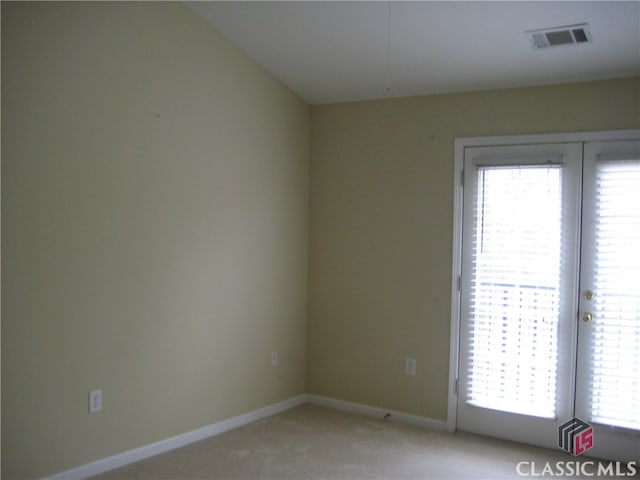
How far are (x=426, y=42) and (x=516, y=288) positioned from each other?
1745 millimetres

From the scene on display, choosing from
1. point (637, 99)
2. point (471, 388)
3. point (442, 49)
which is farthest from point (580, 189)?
point (471, 388)

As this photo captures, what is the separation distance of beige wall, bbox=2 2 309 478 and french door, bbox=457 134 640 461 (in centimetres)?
153

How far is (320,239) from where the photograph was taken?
4.47 m

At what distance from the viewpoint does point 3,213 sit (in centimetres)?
257

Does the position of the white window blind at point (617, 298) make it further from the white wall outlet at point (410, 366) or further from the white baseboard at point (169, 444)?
the white baseboard at point (169, 444)

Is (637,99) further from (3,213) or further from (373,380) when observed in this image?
(3,213)

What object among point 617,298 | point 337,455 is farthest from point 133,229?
point 617,298

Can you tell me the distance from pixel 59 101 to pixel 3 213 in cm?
66

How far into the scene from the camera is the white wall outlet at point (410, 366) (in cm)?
402

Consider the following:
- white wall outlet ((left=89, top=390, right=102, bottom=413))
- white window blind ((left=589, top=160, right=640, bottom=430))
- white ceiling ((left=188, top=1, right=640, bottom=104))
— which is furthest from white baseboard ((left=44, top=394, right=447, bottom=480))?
white ceiling ((left=188, top=1, right=640, bottom=104))

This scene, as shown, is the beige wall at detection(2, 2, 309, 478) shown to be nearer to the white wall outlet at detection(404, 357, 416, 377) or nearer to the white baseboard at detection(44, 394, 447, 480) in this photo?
the white baseboard at detection(44, 394, 447, 480)

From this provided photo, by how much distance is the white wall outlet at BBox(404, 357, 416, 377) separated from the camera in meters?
4.02

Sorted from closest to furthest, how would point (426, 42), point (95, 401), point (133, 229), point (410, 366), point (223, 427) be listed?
point (95, 401), point (133, 229), point (426, 42), point (223, 427), point (410, 366)

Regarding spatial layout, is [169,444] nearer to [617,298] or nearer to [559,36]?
[617,298]
